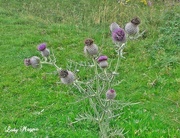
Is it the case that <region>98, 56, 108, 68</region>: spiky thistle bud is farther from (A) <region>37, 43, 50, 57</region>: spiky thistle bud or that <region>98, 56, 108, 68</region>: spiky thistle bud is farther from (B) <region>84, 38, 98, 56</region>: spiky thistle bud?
(A) <region>37, 43, 50, 57</region>: spiky thistle bud

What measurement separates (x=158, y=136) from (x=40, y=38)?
15.9 feet

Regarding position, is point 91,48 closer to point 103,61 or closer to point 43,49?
point 103,61

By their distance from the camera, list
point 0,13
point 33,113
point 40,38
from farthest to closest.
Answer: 1. point 0,13
2. point 40,38
3. point 33,113

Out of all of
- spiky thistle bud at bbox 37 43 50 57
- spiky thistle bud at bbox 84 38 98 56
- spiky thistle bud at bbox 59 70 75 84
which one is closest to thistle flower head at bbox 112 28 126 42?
spiky thistle bud at bbox 84 38 98 56

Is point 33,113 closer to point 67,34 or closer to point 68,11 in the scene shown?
point 67,34

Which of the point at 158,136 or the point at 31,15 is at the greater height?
the point at 158,136

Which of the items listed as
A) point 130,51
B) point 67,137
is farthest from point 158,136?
point 130,51

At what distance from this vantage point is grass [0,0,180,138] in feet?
14.9

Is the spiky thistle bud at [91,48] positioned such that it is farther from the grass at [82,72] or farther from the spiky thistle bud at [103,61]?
the grass at [82,72]

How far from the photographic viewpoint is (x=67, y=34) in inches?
339

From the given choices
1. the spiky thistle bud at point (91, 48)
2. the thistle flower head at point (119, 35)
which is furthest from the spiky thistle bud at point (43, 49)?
the thistle flower head at point (119, 35)

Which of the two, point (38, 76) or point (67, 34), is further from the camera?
point (67, 34)

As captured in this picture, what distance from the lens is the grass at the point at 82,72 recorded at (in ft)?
14.9

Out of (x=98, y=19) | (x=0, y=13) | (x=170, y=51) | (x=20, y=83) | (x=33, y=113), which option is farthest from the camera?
(x=0, y=13)
